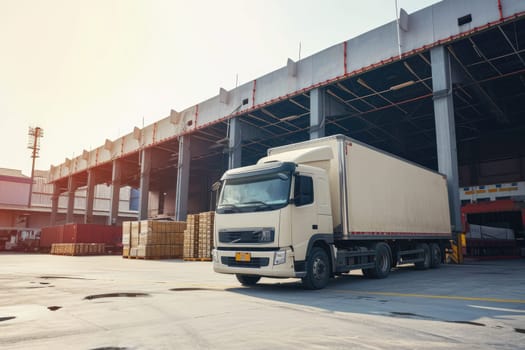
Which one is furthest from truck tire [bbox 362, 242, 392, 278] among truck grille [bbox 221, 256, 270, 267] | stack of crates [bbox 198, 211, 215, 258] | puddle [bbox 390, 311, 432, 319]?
stack of crates [bbox 198, 211, 215, 258]

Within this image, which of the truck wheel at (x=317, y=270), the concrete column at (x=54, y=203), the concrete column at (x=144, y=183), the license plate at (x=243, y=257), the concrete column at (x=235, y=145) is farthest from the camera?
the concrete column at (x=54, y=203)

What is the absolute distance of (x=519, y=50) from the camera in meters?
19.8

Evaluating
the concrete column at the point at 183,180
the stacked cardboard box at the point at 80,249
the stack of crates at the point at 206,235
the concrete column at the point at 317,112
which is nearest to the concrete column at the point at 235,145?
the concrete column at the point at 183,180

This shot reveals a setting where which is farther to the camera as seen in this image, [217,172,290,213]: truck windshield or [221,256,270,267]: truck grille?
[217,172,290,213]: truck windshield

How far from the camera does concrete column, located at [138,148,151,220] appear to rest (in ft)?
121

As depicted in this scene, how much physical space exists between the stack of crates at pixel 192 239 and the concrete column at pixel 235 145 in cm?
588

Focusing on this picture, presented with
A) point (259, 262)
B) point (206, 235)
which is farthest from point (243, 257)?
point (206, 235)

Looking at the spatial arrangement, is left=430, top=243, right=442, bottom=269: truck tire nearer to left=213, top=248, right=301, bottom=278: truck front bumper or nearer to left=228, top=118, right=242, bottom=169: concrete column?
left=213, top=248, right=301, bottom=278: truck front bumper

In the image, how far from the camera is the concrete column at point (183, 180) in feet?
105

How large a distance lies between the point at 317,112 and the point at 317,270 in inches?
592

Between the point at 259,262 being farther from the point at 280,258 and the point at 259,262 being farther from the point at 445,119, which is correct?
the point at 445,119

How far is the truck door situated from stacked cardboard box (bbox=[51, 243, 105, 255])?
Answer: 29.6m

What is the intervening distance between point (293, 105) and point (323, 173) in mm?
18109

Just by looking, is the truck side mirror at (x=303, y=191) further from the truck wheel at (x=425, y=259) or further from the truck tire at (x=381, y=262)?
the truck wheel at (x=425, y=259)
